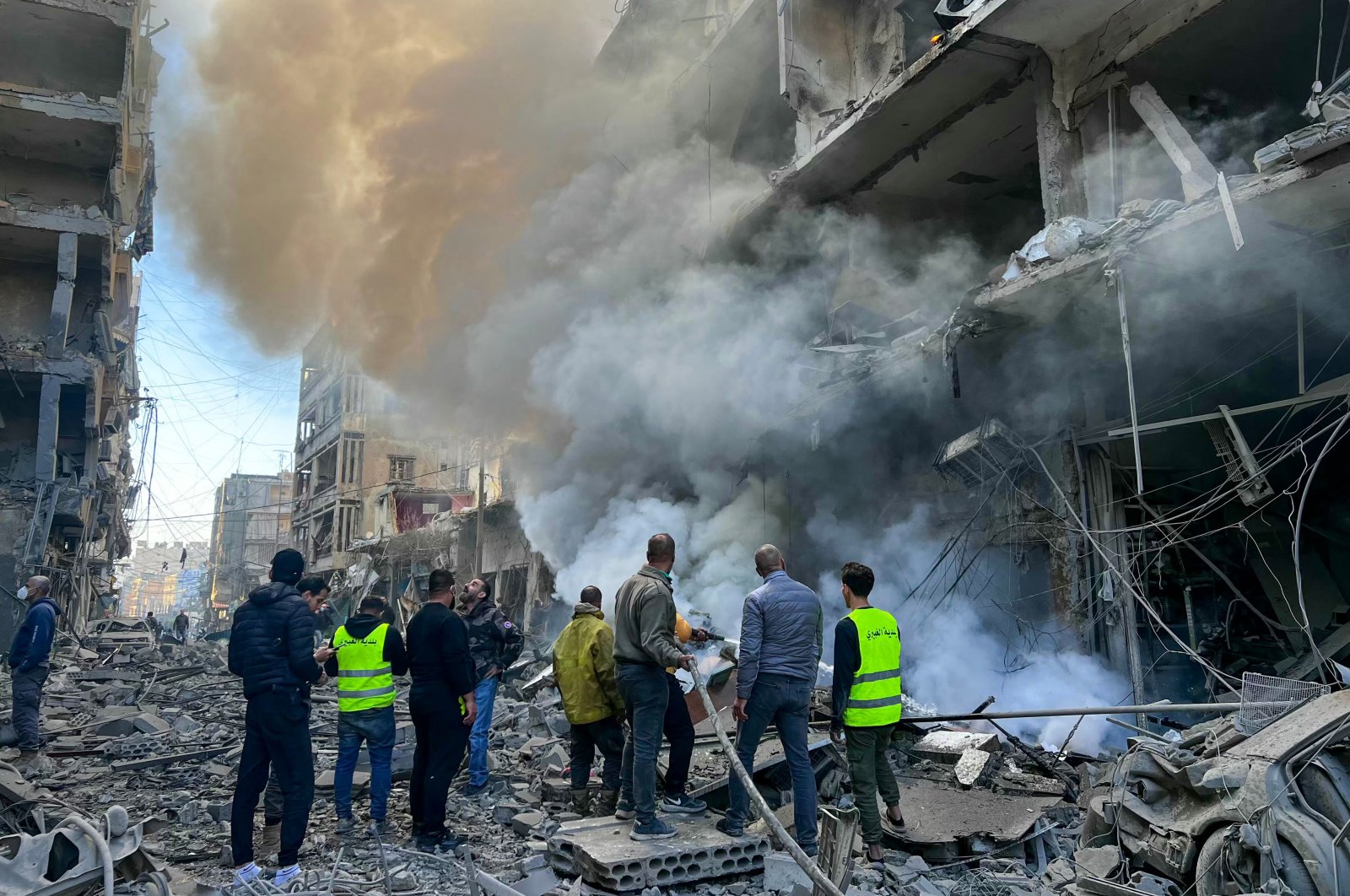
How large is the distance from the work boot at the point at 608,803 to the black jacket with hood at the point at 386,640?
146cm

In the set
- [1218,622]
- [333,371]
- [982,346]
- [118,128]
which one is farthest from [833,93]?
[333,371]

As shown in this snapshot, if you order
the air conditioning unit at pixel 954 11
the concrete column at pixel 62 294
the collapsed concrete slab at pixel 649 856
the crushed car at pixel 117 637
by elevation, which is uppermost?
the air conditioning unit at pixel 954 11

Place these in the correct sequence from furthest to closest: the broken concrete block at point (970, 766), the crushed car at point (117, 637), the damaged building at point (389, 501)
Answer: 1. the damaged building at point (389, 501)
2. the crushed car at point (117, 637)
3. the broken concrete block at point (970, 766)

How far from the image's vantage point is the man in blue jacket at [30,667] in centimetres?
706

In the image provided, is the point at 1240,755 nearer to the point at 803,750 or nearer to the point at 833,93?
the point at 803,750

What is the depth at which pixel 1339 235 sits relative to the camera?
6.11m

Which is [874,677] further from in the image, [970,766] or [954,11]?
[954,11]

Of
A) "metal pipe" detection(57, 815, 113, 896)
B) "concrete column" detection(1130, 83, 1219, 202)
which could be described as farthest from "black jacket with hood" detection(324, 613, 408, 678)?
"concrete column" detection(1130, 83, 1219, 202)

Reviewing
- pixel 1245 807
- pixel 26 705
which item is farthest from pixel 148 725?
pixel 1245 807

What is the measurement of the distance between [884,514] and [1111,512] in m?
3.60

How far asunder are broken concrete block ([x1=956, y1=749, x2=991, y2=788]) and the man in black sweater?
10.9 feet

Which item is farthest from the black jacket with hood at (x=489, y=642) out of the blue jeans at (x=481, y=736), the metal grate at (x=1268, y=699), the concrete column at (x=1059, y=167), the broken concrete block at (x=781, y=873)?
the concrete column at (x=1059, y=167)

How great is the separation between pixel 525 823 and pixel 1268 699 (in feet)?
13.2

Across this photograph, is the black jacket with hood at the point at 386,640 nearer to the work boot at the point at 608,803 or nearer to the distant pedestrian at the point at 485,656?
the distant pedestrian at the point at 485,656
